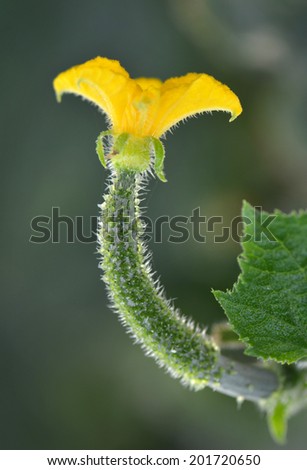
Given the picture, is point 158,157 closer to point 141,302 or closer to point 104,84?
point 104,84

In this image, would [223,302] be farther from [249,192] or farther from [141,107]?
[249,192]
